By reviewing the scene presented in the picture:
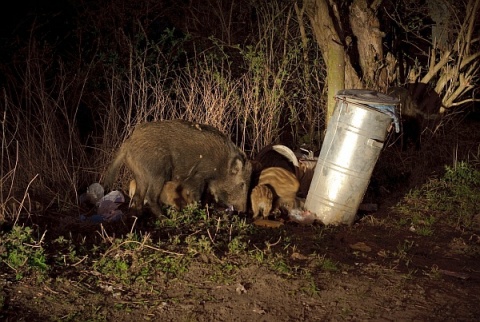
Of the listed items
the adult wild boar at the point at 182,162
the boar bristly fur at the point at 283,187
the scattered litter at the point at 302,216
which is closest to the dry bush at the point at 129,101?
the adult wild boar at the point at 182,162

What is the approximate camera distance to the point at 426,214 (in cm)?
678

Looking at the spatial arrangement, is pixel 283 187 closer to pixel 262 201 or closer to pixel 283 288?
pixel 262 201

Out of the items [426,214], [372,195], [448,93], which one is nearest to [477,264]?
[426,214]

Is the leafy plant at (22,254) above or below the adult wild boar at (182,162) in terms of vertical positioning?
below

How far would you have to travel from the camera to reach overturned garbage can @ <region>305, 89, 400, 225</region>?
6.07 metres

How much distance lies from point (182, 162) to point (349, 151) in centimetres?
156

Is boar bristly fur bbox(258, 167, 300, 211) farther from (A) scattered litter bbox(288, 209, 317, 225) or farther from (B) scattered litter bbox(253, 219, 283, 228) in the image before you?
(B) scattered litter bbox(253, 219, 283, 228)

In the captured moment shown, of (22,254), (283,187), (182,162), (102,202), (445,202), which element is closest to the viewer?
(22,254)

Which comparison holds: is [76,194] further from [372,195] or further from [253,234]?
[372,195]

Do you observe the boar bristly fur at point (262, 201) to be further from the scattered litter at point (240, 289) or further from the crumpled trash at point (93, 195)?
the scattered litter at point (240, 289)

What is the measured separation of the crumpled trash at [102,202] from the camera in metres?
5.79

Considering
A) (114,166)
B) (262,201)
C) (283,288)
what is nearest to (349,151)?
(262,201)

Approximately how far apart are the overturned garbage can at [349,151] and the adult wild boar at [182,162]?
0.75 m

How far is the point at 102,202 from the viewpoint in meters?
6.21
